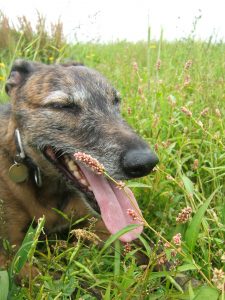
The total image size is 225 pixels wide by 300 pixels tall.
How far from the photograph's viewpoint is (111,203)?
2.73 meters

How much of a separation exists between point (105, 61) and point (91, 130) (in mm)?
5231

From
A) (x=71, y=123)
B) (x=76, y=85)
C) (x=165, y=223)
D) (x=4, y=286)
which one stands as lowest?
(x=165, y=223)

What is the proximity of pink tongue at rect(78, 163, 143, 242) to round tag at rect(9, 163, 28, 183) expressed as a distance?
18.5 inches

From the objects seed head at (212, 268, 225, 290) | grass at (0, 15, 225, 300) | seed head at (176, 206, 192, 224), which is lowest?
grass at (0, 15, 225, 300)

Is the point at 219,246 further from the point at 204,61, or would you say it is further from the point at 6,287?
the point at 204,61

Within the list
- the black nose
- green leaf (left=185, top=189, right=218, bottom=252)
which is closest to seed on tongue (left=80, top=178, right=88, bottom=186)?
the black nose

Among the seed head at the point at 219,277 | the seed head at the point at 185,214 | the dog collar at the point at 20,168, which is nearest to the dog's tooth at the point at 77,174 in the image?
the dog collar at the point at 20,168

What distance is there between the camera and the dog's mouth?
2600 mm

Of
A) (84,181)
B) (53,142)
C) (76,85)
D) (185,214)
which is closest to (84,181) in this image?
(84,181)

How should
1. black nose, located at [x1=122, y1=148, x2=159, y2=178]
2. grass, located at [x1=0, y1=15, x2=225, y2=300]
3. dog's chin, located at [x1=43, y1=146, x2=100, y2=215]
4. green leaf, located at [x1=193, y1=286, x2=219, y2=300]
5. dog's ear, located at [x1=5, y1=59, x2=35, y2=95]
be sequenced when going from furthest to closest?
dog's ear, located at [x1=5, y1=59, x2=35, y2=95], dog's chin, located at [x1=43, y1=146, x2=100, y2=215], black nose, located at [x1=122, y1=148, x2=159, y2=178], grass, located at [x1=0, y1=15, x2=225, y2=300], green leaf, located at [x1=193, y1=286, x2=219, y2=300]

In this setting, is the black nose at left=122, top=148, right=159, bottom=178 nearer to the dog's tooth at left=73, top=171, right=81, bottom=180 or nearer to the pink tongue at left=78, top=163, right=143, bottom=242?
the pink tongue at left=78, top=163, right=143, bottom=242

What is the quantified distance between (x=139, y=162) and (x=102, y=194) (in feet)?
1.16

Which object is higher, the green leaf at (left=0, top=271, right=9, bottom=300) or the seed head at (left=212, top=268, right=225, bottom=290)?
the seed head at (left=212, top=268, right=225, bottom=290)

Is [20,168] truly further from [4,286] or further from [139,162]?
[4,286]
